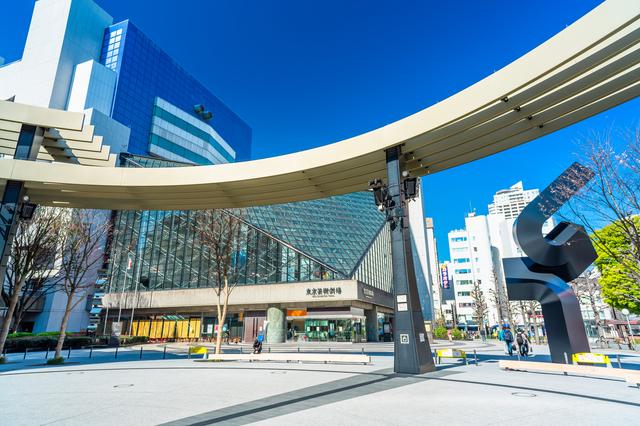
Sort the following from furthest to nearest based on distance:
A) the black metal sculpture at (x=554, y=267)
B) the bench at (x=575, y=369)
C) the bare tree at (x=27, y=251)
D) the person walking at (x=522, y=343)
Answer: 1. the person walking at (x=522, y=343)
2. the bare tree at (x=27, y=251)
3. the black metal sculpture at (x=554, y=267)
4. the bench at (x=575, y=369)

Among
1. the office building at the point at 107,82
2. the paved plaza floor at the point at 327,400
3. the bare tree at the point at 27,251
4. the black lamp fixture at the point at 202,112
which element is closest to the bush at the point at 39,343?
the bare tree at the point at 27,251

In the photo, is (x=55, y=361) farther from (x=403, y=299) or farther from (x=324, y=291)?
(x=324, y=291)

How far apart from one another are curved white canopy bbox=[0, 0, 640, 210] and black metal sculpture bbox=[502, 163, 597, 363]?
5101 millimetres

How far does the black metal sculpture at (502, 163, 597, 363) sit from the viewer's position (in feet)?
51.0

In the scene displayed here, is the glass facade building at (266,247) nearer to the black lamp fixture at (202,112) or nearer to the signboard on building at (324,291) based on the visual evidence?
the signboard on building at (324,291)

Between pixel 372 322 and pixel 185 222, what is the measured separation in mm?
30427

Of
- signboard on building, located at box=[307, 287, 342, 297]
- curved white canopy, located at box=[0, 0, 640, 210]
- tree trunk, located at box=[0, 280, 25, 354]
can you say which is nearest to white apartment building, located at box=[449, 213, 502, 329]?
signboard on building, located at box=[307, 287, 342, 297]

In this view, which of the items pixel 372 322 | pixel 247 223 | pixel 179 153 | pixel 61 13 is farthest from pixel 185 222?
pixel 61 13

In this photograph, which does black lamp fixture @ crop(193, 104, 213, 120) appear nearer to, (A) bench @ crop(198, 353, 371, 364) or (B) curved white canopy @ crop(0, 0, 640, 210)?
(B) curved white canopy @ crop(0, 0, 640, 210)

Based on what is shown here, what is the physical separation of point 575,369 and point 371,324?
1464 inches

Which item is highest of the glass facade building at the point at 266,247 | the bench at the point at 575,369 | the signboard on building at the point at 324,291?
the glass facade building at the point at 266,247

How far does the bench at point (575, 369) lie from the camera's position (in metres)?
10.3

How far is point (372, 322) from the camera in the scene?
48.3 metres

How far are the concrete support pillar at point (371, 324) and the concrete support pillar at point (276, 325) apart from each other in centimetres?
1143
